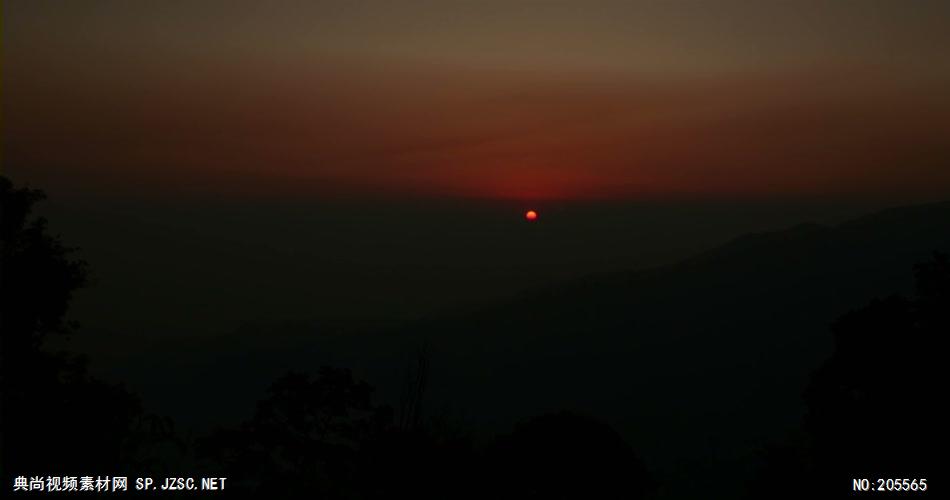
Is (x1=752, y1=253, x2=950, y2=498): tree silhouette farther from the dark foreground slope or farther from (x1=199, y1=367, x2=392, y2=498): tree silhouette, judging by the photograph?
the dark foreground slope

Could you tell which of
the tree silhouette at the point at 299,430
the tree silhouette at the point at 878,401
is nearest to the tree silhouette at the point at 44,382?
the tree silhouette at the point at 299,430

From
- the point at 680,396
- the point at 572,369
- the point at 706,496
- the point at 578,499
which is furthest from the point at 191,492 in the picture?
the point at 572,369

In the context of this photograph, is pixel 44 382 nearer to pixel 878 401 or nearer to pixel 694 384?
pixel 878 401

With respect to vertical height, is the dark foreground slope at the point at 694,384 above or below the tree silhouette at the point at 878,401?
above

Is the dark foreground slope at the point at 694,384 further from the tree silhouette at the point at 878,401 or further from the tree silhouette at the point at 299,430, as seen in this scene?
the tree silhouette at the point at 299,430

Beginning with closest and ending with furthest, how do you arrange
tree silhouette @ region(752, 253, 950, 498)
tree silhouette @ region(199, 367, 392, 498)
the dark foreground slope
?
tree silhouette @ region(752, 253, 950, 498), tree silhouette @ region(199, 367, 392, 498), the dark foreground slope

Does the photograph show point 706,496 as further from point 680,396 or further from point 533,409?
point 533,409

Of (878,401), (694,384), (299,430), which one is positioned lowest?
(878,401)

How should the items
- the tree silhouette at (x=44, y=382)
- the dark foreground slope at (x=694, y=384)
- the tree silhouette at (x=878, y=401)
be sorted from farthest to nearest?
the dark foreground slope at (x=694, y=384) → the tree silhouette at (x=878, y=401) → the tree silhouette at (x=44, y=382)

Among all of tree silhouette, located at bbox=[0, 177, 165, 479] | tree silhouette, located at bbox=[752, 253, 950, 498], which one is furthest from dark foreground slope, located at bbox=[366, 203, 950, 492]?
tree silhouette, located at bbox=[0, 177, 165, 479]

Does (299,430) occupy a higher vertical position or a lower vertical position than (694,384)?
lower

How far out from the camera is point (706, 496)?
74562 millimetres

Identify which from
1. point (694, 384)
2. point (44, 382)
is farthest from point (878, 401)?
point (694, 384)

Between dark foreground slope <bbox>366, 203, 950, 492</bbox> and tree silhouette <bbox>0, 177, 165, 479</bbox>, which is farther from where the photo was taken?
dark foreground slope <bbox>366, 203, 950, 492</bbox>
